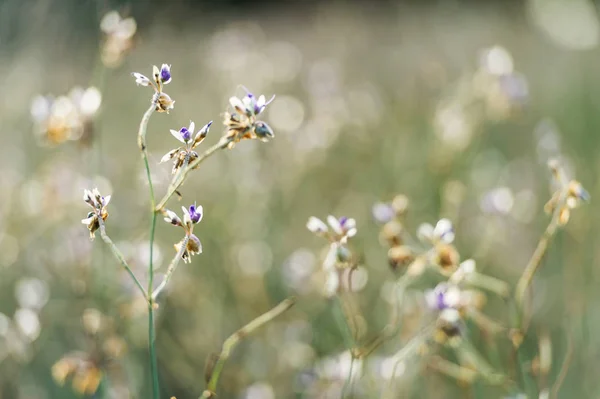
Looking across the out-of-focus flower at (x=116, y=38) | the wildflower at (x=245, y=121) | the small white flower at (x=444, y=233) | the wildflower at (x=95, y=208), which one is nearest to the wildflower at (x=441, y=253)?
the small white flower at (x=444, y=233)

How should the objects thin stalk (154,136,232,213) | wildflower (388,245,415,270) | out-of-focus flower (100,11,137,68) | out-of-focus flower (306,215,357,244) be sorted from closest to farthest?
thin stalk (154,136,232,213)
out-of-focus flower (306,215,357,244)
wildflower (388,245,415,270)
out-of-focus flower (100,11,137,68)

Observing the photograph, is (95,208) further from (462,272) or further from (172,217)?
(462,272)

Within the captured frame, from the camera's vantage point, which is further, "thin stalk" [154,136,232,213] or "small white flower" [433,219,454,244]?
"small white flower" [433,219,454,244]

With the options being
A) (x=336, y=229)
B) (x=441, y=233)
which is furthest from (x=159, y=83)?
(x=441, y=233)

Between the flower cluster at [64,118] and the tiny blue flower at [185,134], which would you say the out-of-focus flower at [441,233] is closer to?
the tiny blue flower at [185,134]

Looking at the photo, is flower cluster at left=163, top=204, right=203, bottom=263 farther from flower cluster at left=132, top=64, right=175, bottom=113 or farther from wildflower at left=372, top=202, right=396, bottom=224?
wildflower at left=372, top=202, right=396, bottom=224

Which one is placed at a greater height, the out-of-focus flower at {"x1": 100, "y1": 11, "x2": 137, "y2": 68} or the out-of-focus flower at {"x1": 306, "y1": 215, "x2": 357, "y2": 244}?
the out-of-focus flower at {"x1": 100, "y1": 11, "x2": 137, "y2": 68}

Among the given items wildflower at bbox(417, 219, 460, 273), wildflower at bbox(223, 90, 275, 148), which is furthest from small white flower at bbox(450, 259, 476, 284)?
wildflower at bbox(223, 90, 275, 148)

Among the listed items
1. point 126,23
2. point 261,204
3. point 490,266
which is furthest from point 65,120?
point 490,266
